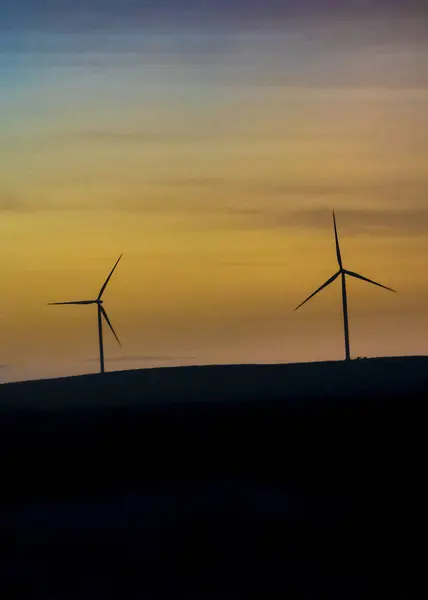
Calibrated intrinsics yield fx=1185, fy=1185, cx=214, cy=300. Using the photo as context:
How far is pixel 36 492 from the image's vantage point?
180 feet

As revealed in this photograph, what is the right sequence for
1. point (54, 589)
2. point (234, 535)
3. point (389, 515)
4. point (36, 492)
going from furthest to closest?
point (36, 492), point (389, 515), point (234, 535), point (54, 589)

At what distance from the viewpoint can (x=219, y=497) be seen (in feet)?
161

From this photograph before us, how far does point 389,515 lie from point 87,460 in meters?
21.4

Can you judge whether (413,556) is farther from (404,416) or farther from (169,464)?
(404,416)

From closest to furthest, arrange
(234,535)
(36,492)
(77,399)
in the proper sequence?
(234,535)
(36,492)
(77,399)

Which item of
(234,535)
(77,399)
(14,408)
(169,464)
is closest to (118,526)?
(234,535)

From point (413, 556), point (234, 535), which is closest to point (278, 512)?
point (234, 535)

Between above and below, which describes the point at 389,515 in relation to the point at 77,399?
below

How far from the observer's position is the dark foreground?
3722 cm

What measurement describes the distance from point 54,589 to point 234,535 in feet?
27.4

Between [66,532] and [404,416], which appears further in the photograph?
[404,416]

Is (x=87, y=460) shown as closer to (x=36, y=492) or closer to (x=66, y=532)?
(x=36, y=492)

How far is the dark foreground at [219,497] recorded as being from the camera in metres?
37.2

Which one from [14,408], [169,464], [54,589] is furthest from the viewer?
[14,408]
